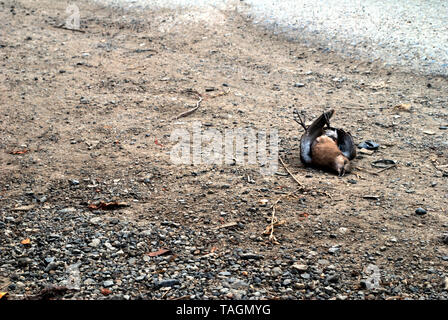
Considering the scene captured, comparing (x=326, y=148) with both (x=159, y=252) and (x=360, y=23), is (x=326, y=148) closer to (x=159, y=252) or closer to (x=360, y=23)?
(x=159, y=252)

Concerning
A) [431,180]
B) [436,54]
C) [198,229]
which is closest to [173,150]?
[198,229]

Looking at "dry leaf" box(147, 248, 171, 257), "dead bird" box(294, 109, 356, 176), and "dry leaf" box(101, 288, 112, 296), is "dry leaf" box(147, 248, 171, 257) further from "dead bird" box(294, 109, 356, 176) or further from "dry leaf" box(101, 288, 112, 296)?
"dead bird" box(294, 109, 356, 176)

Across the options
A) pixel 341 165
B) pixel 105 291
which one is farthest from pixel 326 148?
pixel 105 291

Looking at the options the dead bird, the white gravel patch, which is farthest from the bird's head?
the white gravel patch

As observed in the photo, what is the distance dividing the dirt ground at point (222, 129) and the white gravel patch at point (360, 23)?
221mm

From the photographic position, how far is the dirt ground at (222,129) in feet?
9.23

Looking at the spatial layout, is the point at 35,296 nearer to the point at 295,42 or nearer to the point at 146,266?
the point at 146,266

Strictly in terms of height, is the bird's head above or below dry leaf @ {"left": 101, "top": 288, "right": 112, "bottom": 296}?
above

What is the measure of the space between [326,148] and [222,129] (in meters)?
1.02

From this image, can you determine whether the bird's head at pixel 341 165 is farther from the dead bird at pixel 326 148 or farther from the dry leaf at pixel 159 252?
the dry leaf at pixel 159 252

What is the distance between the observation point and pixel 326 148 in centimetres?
342

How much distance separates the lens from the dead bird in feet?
11.1

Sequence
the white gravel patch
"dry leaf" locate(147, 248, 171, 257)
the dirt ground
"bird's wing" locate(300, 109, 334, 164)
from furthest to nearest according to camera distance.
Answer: the white gravel patch < "bird's wing" locate(300, 109, 334, 164) < the dirt ground < "dry leaf" locate(147, 248, 171, 257)

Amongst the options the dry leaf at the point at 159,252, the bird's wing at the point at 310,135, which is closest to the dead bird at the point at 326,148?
the bird's wing at the point at 310,135
